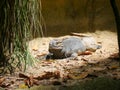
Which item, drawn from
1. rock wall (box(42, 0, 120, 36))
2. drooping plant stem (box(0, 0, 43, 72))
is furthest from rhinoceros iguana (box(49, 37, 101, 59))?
rock wall (box(42, 0, 120, 36))

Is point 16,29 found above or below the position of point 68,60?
above

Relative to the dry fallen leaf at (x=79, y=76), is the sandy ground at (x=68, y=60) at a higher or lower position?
higher

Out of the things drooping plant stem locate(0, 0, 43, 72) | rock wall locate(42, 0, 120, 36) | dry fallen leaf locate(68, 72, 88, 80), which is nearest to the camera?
dry fallen leaf locate(68, 72, 88, 80)

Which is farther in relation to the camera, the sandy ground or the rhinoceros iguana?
the rhinoceros iguana

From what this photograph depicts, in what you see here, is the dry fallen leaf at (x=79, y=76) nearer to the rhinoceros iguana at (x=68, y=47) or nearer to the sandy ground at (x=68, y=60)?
the sandy ground at (x=68, y=60)

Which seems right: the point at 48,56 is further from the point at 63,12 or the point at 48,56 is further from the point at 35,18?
the point at 63,12

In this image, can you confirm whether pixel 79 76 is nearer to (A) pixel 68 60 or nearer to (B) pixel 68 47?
(A) pixel 68 60

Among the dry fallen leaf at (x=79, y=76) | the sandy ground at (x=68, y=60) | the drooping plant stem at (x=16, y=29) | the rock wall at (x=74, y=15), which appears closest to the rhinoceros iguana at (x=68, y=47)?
the sandy ground at (x=68, y=60)

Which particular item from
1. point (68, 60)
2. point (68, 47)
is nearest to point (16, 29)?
point (68, 60)

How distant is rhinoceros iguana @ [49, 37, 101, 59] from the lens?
193 inches

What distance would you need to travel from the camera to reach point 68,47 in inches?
195

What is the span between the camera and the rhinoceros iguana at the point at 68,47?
4.90 meters

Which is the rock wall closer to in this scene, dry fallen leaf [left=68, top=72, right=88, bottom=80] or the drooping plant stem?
the drooping plant stem

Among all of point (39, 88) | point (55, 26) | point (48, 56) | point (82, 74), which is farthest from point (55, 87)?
point (55, 26)
